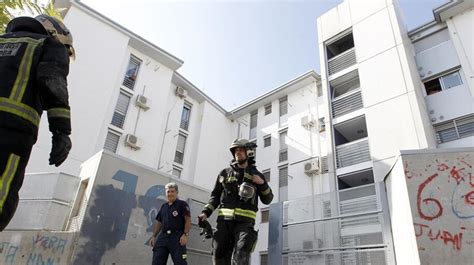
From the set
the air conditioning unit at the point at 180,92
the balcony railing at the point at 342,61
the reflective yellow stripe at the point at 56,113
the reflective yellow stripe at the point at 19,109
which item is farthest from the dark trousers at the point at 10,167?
the air conditioning unit at the point at 180,92

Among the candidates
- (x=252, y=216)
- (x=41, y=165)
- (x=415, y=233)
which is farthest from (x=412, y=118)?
(x=41, y=165)

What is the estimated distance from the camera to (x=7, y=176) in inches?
75.4

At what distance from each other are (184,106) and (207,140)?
315 cm

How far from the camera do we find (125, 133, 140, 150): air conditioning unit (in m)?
18.7

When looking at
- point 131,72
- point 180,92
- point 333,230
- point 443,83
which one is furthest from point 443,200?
point 180,92

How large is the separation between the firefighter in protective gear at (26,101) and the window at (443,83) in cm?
1668

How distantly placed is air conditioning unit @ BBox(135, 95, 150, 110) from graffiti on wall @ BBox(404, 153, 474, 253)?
17.9 meters

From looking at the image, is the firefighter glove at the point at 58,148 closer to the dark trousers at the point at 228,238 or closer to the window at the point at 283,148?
the dark trousers at the point at 228,238

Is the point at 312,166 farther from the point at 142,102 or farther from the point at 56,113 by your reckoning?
the point at 56,113

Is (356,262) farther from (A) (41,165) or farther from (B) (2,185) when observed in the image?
(A) (41,165)

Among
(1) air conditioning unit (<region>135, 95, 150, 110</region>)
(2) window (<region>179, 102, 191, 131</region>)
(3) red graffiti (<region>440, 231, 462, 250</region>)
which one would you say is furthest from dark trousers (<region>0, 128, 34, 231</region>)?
(2) window (<region>179, 102, 191, 131</region>)

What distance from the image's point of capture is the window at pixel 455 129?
13.7 metres

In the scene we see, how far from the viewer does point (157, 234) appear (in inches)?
218

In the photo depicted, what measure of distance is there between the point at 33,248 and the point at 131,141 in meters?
14.5
